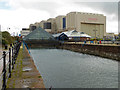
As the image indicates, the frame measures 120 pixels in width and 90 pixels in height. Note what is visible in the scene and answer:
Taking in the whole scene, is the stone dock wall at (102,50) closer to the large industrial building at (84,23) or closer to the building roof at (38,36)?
the building roof at (38,36)

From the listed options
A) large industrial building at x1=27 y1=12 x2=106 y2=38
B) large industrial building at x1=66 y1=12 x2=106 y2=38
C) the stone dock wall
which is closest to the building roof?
the stone dock wall

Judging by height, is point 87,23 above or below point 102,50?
above

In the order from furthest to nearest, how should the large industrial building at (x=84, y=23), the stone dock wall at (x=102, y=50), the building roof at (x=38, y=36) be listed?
the large industrial building at (x=84, y=23), the building roof at (x=38, y=36), the stone dock wall at (x=102, y=50)

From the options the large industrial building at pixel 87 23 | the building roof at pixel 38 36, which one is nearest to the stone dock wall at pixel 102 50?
the building roof at pixel 38 36

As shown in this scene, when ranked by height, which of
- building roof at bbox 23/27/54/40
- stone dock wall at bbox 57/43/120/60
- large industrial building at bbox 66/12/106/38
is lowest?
stone dock wall at bbox 57/43/120/60

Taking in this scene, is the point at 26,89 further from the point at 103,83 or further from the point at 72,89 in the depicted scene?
the point at 103,83

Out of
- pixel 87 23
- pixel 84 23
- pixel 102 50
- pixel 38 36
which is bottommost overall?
pixel 102 50

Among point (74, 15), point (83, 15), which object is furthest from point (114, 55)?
point (83, 15)

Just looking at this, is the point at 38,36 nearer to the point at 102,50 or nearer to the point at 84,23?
the point at 102,50

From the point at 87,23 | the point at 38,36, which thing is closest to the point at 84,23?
the point at 87,23

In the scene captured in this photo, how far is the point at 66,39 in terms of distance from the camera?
65.2 meters

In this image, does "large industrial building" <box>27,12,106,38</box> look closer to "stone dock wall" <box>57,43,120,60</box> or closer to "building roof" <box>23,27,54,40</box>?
"building roof" <box>23,27,54,40</box>

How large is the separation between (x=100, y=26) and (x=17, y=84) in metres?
135

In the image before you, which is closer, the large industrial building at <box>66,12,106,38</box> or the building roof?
the building roof
